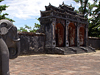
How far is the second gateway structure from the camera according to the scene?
48.5ft

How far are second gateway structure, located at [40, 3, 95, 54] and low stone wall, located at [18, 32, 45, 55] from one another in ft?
2.49

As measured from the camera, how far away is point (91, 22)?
89.5 ft

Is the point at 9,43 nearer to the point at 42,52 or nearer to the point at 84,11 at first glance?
the point at 42,52

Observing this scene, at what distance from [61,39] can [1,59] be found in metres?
14.8

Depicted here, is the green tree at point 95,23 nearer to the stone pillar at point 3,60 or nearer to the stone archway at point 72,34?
the stone archway at point 72,34

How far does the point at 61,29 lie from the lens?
1717cm

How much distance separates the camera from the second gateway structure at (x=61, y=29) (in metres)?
14.8

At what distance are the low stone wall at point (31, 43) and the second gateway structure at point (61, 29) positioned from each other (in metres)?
0.76

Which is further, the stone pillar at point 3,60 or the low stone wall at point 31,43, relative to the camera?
the low stone wall at point 31,43

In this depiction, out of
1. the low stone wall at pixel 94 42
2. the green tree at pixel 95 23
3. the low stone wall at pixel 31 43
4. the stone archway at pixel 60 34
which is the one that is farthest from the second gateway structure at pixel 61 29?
the green tree at pixel 95 23

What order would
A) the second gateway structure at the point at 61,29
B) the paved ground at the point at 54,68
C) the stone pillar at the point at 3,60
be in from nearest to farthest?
the stone pillar at the point at 3,60 < the paved ground at the point at 54,68 < the second gateway structure at the point at 61,29

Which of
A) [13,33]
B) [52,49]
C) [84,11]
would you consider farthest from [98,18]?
[13,33]

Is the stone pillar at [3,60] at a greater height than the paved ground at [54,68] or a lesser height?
greater

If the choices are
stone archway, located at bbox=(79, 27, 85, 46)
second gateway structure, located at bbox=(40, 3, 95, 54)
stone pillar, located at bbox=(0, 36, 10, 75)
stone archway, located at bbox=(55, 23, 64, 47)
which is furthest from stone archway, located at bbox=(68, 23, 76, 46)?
stone pillar, located at bbox=(0, 36, 10, 75)
